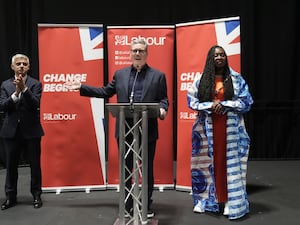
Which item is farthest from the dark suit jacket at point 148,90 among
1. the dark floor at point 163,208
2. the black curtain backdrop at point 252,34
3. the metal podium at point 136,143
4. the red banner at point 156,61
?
the black curtain backdrop at point 252,34

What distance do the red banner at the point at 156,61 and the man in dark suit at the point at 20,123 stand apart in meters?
0.91

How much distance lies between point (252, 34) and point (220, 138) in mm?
2914

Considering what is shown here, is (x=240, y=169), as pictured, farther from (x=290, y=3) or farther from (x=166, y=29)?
(x=290, y=3)

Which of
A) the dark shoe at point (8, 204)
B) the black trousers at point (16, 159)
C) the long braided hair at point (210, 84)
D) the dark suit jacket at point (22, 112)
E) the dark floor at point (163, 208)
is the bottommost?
the dark floor at point (163, 208)

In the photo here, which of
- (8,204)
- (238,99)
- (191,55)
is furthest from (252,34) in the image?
(8,204)

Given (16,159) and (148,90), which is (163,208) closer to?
(148,90)

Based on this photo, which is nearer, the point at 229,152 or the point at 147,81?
the point at 147,81

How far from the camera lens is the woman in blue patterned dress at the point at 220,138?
347cm

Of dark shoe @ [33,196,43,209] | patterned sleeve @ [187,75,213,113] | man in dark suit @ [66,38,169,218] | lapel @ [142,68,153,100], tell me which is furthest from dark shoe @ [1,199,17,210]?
patterned sleeve @ [187,75,213,113]

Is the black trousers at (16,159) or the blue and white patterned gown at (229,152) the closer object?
the blue and white patterned gown at (229,152)

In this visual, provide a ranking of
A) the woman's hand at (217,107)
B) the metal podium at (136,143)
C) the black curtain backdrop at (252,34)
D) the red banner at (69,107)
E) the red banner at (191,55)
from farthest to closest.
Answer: the black curtain backdrop at (252,34), the red banner at (69,107), the red banner at (191,55), the woman's hand at (217,107), the metal podium at (136,143)

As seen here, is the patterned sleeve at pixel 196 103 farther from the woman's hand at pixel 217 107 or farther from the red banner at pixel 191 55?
the red banner at pixel 191 55

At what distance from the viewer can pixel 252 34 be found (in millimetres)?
5965

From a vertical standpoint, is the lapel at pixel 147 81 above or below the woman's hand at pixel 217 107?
above
